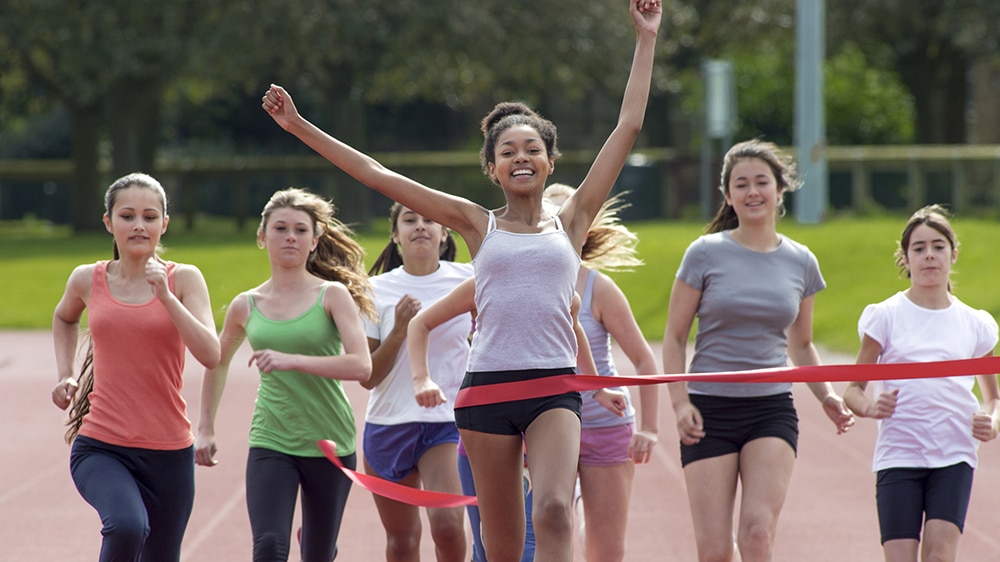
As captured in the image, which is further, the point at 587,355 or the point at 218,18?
the point at 218,18

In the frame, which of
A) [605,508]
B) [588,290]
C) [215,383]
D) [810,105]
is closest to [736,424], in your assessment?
[605,508]

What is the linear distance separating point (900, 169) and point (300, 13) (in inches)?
533

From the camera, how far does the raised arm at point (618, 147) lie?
15.4 feet

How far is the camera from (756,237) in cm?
556

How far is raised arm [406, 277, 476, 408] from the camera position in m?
5.25

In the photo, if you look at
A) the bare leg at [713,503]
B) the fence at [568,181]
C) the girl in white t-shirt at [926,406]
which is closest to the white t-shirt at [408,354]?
the bare leg at [713,503]

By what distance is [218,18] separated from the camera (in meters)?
29.9

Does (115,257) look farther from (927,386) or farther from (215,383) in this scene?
(927,386)

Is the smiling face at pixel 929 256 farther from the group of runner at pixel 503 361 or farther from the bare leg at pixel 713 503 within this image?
the bare leg at pixel 713 503

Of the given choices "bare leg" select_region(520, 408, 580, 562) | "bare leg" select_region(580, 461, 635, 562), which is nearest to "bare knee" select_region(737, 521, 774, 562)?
"bare leg" select_region(580, 461, 635, 562)

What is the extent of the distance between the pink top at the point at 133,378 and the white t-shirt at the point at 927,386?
8.59 ft

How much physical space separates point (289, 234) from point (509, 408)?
156 centimetres

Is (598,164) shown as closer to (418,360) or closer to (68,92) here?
(418,360)

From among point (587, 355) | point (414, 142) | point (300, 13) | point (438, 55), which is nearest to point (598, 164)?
point (587, 355)
